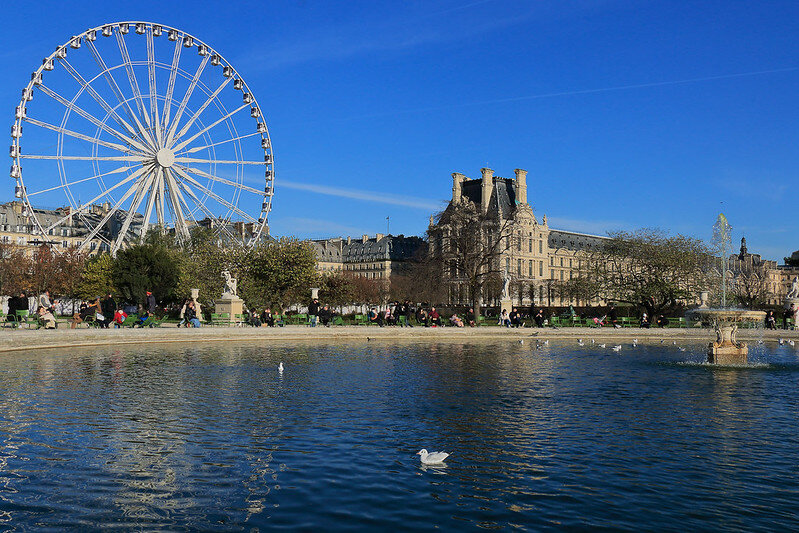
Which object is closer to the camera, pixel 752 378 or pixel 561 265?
pixel 752 378

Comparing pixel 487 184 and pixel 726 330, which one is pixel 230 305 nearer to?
pixel 726 330

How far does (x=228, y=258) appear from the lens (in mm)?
56188

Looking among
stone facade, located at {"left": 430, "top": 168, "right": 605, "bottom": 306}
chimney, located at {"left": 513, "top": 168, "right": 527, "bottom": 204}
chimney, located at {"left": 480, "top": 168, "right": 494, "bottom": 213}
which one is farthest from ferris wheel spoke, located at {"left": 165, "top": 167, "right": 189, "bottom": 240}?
chimney, located at {"left": 513, "top": 168, "right": 527, "bottom": 204}

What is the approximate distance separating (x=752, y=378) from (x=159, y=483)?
1741 centimetres

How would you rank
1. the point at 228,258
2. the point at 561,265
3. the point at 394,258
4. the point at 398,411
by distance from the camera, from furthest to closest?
the point at 394,258 → the point at 561,265 → the point at 228,258 → the point at 398,411

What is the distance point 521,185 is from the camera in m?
122

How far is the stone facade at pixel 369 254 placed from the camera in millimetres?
152750

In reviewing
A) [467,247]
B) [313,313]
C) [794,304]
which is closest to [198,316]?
[313,313]

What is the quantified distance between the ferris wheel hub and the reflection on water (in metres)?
34.1

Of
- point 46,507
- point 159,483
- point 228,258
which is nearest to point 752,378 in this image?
point 159,483

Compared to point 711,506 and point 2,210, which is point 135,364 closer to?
point 711,506

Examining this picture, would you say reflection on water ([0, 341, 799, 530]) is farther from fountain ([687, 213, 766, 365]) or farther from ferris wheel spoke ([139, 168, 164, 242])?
ferris wheel spoke ([139, 168, 164, 242])

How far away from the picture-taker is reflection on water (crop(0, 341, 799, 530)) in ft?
27.9

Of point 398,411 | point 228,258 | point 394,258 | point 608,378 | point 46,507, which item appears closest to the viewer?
point 46,507
